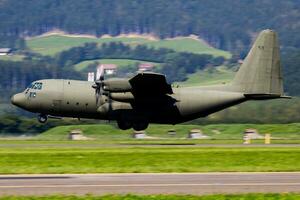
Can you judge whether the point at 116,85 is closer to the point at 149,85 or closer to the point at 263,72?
the point at 149,85

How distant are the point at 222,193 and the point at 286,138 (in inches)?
1624

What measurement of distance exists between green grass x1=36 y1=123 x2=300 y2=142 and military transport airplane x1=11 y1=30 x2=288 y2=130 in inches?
280

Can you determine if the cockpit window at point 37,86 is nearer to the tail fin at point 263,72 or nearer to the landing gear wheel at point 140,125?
the landing gear wheel at point 140,125

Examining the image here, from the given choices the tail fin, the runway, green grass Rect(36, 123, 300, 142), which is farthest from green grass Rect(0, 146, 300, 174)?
green grass Rect(36, 123, 300, 142)

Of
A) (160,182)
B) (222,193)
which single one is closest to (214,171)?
(160,182)

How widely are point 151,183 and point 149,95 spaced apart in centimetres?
2977

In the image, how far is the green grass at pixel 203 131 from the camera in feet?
230

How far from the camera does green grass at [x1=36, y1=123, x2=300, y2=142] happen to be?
70188 mm

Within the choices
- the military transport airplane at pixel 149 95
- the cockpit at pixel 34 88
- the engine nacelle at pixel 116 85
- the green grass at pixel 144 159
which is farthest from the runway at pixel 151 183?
the cockpit at pixel 34 88

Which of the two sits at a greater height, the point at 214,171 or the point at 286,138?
the point at 214,171

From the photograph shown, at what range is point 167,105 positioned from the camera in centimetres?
6188

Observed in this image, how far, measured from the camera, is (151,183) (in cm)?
3203

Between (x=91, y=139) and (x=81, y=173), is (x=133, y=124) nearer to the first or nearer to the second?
(x=91, y=139)

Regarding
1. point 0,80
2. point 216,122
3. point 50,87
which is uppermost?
point 50,87
